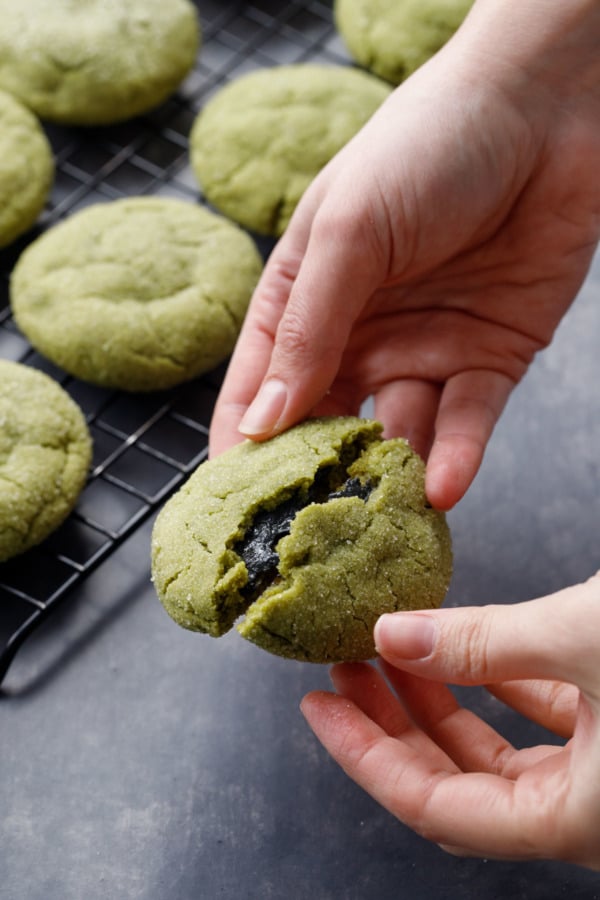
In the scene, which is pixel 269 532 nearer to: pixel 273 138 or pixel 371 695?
pixel 371 695

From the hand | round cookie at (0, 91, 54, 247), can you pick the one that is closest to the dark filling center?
the hand

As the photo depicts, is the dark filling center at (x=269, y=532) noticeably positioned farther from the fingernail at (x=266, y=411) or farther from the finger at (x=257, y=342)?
the finger at (x=257, y=342)

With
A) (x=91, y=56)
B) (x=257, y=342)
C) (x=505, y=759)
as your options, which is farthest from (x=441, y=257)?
(x=91, y=56)

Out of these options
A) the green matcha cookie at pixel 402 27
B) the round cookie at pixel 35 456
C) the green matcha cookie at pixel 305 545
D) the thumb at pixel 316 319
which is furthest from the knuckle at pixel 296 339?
the green matcha cookie at pixel 402 27

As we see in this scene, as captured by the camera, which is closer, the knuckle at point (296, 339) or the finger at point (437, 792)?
the finger at point (437, 792)

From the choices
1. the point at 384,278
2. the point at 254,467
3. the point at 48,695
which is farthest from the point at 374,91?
the point at 48,695

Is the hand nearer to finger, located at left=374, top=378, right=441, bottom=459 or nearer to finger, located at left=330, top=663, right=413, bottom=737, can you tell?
finger, located at left=330, top=663, right=413, bottom=737
